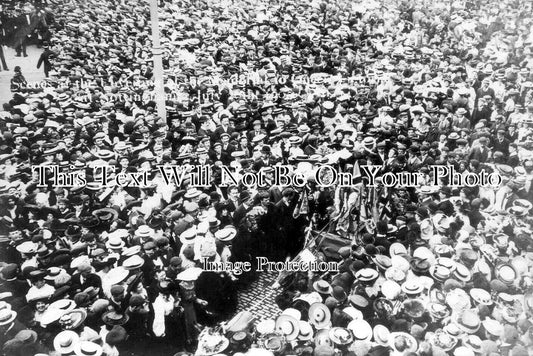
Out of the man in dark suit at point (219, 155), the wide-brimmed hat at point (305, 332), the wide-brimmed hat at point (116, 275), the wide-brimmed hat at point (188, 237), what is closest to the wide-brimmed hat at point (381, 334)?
the wide-brimmed hat at point (305, 332)

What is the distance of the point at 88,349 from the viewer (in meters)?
5.29

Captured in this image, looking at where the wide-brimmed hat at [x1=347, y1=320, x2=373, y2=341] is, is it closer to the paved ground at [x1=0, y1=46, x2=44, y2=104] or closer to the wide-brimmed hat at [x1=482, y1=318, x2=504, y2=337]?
the wide-brimmed hat at [x1=482, y1=318, x2=504, y2=337]

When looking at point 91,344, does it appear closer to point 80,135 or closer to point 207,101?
point 80,135

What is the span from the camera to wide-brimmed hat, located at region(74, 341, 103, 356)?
5285mm

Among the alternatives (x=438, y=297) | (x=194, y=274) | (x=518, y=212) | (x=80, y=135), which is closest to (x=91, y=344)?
(x=194, y=274)

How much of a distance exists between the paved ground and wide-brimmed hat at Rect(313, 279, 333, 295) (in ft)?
38.5

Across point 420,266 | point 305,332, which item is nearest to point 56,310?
point 305,332

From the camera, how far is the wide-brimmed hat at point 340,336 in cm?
540

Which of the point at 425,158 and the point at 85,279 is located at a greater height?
the point at 425,158

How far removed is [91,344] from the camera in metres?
5.34

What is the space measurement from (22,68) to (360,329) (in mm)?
15996

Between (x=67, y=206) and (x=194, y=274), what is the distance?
3.31 m

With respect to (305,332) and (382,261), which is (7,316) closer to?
(305,332)

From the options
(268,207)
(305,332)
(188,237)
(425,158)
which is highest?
(425,158)
